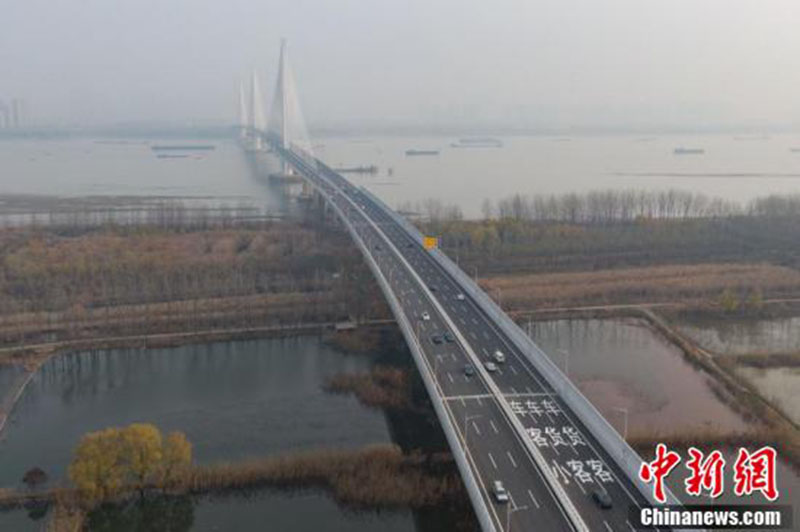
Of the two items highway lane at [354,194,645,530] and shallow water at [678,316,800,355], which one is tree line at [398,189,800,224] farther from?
highway lane at [354,194,645,530]

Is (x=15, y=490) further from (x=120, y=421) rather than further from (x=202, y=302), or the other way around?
(x=202, y=302)

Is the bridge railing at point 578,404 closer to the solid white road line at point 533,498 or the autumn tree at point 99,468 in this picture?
the solid white road line at point 533,498

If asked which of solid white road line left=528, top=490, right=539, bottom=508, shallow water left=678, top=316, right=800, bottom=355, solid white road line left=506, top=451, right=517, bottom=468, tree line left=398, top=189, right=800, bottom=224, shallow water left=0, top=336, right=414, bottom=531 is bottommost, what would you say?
shallow water left=0, top=336, right=414, bottom=531

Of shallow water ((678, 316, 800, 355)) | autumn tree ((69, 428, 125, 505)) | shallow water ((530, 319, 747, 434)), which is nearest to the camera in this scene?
autumn tree ((69, 428, 125, 505))

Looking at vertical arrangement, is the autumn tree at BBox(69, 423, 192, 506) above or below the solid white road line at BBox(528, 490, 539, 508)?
below

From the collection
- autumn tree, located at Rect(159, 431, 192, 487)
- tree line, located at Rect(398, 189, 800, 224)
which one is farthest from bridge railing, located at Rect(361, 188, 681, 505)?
tree line, located at Rect(398, 189, 800, 224)

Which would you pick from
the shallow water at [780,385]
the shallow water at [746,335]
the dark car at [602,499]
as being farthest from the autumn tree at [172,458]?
the shallow water at [746,335]

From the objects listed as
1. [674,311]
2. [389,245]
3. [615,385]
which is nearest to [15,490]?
[615,385]

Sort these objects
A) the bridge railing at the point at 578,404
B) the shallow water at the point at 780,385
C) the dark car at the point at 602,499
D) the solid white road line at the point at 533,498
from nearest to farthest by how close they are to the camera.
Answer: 1. the dark car at the point at 602,499
2. the solid white road line at the point at 533,498
3. the bridge railing at the point at 578,404
4. the shallow water at the point at 780,385
